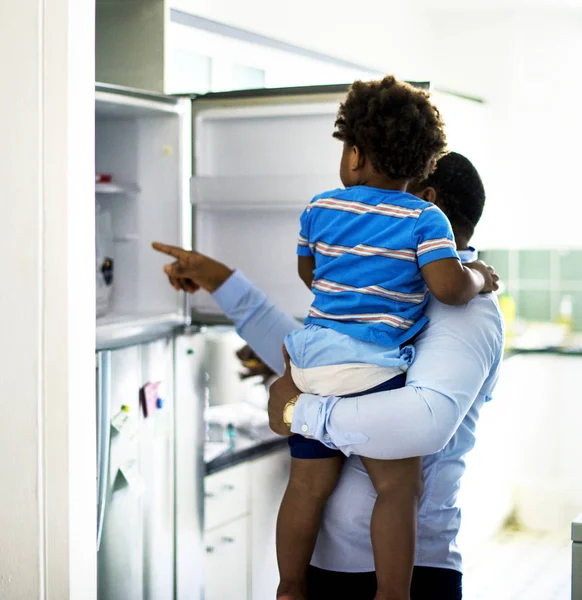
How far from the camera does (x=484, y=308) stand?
140 cm

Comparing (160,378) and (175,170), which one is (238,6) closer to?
(175,170)

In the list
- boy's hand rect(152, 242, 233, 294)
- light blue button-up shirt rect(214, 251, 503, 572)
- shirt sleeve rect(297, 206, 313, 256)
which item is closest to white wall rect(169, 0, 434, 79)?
boy's hand rect(152, 242, 233, 294)

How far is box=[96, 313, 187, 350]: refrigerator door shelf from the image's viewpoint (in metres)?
1.82

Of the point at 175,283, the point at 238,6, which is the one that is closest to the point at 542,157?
the point at 238,6

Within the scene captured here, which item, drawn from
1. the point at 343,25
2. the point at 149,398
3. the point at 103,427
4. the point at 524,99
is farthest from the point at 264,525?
the point at 524,99

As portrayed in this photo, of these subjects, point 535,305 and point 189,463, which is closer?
point 189,463

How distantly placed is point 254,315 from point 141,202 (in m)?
0.55

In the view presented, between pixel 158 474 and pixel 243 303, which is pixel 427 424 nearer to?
pixel 243 303

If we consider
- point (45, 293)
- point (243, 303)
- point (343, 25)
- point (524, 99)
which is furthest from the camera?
point (524, 99)

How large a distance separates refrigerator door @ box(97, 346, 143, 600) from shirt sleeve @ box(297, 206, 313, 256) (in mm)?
528

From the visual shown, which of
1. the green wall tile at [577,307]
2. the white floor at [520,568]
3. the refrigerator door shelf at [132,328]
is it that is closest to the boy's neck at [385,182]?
the refrigerator door shelf at [132,328]

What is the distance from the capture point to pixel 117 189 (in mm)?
2012

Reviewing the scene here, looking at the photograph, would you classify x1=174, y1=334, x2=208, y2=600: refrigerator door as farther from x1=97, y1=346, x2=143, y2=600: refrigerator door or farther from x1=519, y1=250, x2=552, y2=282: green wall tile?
x1=519, y1=250, x2=552, y2=282: green wall tile

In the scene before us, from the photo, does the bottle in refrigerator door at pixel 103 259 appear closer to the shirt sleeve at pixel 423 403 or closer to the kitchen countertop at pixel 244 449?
the kitchen countertop at pixel 244 449
